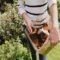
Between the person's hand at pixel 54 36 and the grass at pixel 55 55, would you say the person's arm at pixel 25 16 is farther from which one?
the grass at pixel 55 55

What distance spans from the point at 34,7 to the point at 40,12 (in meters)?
0.05

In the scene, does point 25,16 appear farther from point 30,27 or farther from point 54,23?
point 54,23

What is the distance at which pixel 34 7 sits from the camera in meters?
1.99

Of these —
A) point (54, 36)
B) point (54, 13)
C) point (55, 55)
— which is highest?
point (54, 13)

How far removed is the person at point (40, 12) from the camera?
186cm

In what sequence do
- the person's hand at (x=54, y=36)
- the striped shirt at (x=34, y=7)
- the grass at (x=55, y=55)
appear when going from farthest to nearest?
the grass at (x=55, y=55) → the striped shirt at (x=34, y=7) → the person's hand at (x=54, y=36)

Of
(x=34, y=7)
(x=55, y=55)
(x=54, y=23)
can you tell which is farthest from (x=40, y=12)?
(x=55, y=55)

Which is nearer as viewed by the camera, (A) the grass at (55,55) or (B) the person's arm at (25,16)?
(B) the person's arm at (25,16)

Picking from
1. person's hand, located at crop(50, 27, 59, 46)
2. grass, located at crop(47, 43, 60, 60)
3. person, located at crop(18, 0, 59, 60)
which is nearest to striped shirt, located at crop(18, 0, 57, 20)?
person, located at crop(18, 0, 59, 60)

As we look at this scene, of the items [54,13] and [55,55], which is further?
[55,55]

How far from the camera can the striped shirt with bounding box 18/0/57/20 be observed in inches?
76.9

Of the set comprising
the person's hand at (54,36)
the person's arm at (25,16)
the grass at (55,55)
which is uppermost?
the person's arm at (25,16)

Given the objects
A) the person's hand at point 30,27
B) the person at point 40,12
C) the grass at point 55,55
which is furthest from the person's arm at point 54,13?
the grass at point 55,55

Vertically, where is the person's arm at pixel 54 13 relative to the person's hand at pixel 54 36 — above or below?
above
